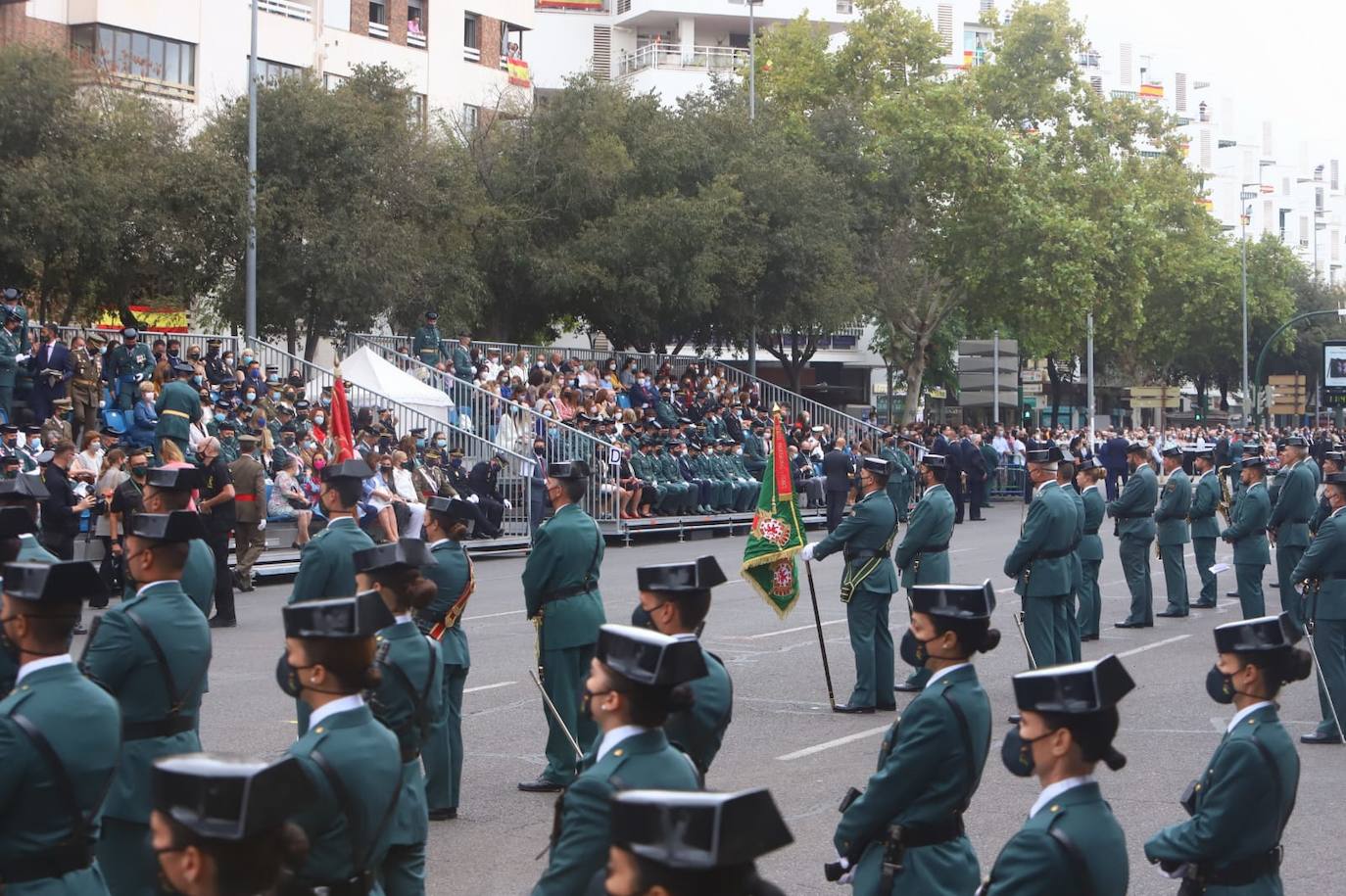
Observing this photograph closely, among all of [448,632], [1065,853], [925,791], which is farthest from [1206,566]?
[1065,853]

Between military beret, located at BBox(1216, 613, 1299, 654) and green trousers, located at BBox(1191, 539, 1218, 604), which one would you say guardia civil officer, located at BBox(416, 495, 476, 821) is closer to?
military beret, located at BBox(1216, 613, 1299, 654)

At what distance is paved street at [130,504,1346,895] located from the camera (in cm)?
875

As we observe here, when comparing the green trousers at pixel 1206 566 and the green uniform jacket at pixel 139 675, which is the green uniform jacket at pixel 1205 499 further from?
the green uniform jacket at pixel 139 675

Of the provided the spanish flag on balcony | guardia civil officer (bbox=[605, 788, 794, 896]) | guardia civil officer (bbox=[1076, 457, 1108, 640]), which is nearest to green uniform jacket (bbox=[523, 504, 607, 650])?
guardia civil officer (bbox=[605, 788, 794, 896])

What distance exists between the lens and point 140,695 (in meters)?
6.38

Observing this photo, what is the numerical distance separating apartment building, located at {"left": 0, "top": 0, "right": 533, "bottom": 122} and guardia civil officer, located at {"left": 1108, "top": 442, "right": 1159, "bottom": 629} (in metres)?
21.4

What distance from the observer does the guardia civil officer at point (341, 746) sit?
194 inches

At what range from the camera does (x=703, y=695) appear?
21.8 ft

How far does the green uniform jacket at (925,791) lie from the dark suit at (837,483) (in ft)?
79.2

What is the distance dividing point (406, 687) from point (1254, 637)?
3309mm

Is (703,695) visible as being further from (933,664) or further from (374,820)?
(374,820)

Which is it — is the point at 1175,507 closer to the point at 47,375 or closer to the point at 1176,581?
the point at 1176,581

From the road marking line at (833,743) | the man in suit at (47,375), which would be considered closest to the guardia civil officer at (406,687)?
the road marking line at (833,743)

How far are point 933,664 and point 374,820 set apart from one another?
219cm
